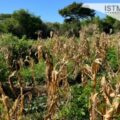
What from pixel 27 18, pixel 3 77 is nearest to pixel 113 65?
pixel 3 77

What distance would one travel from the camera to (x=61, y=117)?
3412 millimetres

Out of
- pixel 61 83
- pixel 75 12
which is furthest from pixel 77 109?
pixel 75 12

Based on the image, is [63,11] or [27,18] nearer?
[27,18]

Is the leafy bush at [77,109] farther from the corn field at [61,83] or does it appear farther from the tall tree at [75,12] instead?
the tall tree at [75,12]

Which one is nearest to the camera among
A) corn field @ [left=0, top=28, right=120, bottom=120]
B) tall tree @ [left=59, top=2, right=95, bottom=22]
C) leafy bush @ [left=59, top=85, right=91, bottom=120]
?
corn field @ [left=0, top=28, right=120, bottom=120]

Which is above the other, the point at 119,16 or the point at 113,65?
the point at 119,16

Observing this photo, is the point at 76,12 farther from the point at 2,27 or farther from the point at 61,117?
the point at 61,117

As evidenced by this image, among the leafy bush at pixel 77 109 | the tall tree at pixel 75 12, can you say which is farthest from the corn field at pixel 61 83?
the tall tree at pixel 75 12

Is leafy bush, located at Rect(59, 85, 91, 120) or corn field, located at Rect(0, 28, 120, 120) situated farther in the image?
leafy bush, located at Rect(59, 85, 91, 120)

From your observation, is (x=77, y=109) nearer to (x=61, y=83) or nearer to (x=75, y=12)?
(x=61, y=83)

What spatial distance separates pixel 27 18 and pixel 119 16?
70.2ft

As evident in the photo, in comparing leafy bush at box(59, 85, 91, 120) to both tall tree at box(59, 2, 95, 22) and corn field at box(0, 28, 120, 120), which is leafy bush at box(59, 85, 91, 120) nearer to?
corn field at box(0, 28, 120, 120)

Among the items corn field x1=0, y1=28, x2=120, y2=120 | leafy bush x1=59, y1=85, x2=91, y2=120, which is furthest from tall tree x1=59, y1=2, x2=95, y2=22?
leafy bush x1=59, y1=85, x2=91, y2=120

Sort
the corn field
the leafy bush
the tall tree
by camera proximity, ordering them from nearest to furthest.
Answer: the corn field
the leafy bush
the tall tree
